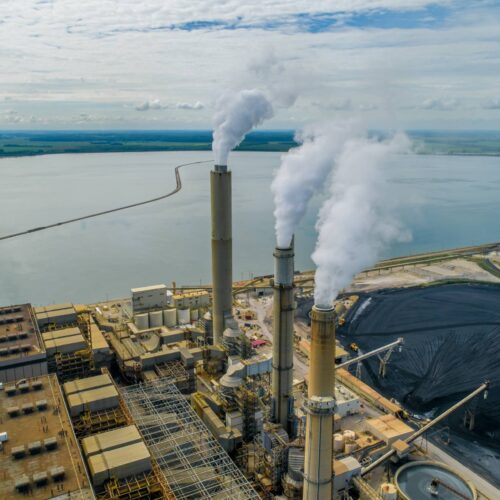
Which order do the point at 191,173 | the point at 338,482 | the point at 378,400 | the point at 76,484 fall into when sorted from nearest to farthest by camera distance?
the point at 76,484, the point at 338,482, the point at 378,400, the point at 191,173

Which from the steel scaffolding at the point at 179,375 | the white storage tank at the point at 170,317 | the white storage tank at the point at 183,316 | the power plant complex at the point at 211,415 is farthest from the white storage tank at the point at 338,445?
the white storage tank at the point at 183,316

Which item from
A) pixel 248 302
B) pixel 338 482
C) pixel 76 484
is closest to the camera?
pixel 76 484

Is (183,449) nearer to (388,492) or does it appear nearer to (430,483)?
(388,492)

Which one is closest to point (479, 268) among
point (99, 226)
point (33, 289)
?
point (33, 289)

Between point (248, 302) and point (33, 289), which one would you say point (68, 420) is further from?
point (33, 289)

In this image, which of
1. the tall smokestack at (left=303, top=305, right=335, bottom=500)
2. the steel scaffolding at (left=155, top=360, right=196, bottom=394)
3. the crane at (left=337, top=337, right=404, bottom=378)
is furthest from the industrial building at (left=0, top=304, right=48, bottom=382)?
the crane at (left=337, top=337, right=404, bottom=378)

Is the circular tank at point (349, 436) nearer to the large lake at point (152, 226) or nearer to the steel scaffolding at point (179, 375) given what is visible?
the steel scaffolding at point (179, 375)
